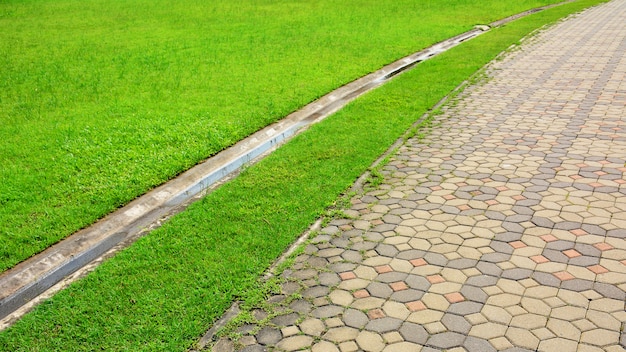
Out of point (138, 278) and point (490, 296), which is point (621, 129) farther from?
point (138, 278)

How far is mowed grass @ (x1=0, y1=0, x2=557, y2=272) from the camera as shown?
705 centimetres

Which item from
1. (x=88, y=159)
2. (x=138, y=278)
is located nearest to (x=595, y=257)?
(x=138, y=278)

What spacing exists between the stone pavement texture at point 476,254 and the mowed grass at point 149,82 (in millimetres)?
2679

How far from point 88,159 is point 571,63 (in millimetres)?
10609

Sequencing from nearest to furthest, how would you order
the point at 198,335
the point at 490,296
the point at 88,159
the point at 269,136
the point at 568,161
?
1. the point at 198,335
2. the point at 490,296
3. the point at 568,161
4. the point at 88,159
5. the point at 269,136

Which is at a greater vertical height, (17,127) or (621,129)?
(17,127)

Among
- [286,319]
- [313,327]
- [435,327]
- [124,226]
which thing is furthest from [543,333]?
[124,226]

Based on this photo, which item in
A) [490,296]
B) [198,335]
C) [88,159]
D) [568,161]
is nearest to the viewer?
[198,335]

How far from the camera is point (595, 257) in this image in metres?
5.01

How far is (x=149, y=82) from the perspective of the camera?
12641 mm

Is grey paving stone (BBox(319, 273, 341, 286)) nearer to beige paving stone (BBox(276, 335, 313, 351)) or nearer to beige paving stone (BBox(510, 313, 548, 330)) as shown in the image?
beige paving stone (BBox(276, 335, 313, 351))

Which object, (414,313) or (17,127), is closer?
(414,313)

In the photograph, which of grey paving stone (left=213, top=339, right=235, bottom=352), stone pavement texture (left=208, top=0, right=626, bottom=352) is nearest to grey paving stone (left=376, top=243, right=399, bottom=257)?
stone pavement texture (left=208, top=0, right=626, bottom=352)

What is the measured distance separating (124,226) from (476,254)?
3.48 meters
